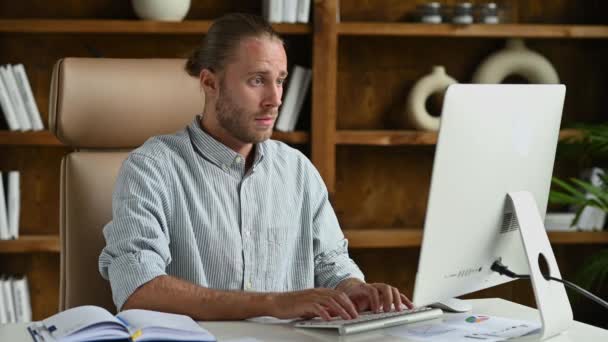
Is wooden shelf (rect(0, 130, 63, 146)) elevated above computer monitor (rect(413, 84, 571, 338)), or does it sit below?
below

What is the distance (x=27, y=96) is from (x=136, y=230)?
→ 1576mm

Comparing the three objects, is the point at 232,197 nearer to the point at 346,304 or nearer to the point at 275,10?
the point at 346,304

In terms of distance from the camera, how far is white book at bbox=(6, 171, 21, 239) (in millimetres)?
3008

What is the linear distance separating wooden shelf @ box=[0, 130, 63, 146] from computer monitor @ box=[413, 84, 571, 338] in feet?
6.46

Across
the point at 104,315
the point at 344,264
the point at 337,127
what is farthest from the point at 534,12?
the point at 104,315

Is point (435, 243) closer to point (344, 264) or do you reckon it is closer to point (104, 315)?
point (104, 315)

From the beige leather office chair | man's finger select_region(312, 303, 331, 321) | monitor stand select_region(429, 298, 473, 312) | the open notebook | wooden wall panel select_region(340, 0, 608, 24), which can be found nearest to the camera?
the open notebook

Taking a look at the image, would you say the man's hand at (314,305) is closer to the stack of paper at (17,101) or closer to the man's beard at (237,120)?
the man's beard at (237,120)

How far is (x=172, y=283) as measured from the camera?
1.53 metres

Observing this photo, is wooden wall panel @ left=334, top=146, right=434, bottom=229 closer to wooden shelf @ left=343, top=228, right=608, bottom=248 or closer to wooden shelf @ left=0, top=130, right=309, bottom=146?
wooden shelf @ left=343, top=228, right=608, bottom=248

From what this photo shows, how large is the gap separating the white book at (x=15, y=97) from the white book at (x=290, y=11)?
916 millimetres

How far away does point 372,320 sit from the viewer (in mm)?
1374

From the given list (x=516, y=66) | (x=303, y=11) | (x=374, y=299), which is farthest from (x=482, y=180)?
(x=516, y=66)

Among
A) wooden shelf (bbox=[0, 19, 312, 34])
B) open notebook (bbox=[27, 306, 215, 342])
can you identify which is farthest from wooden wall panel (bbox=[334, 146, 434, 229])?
open notebook (bbox=[27, 306, 215, 342])
